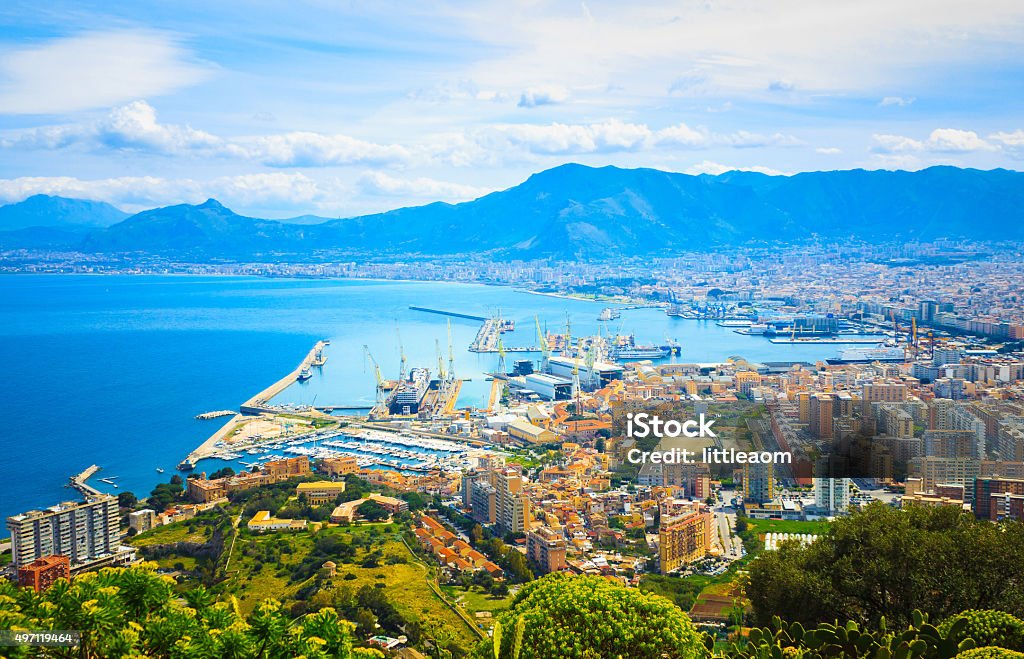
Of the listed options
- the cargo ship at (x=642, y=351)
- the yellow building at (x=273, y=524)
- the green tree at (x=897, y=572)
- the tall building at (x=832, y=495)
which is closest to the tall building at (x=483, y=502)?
the yellow building at (x=273, y=524)

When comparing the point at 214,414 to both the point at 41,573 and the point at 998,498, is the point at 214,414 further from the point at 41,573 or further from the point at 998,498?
the point at 998,498

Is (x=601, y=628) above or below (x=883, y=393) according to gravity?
above

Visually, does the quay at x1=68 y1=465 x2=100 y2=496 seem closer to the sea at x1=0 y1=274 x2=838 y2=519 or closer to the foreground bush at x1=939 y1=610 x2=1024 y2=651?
the sea at x1=0 y1=274 x2=838 y2=519

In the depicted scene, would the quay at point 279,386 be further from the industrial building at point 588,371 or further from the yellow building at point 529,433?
the industrial building at point 588,371

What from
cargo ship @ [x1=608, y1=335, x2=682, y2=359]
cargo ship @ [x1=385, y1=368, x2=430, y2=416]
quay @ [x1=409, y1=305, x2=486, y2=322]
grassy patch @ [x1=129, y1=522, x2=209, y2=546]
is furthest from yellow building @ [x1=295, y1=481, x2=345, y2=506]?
quay @ [x1=409, y1=305, x2=486, y2=322]

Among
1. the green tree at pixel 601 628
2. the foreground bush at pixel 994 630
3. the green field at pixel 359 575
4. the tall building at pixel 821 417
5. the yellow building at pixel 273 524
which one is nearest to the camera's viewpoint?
the green tree at pixel 601 628

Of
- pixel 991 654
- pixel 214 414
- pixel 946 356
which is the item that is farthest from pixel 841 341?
pixel 991 654
